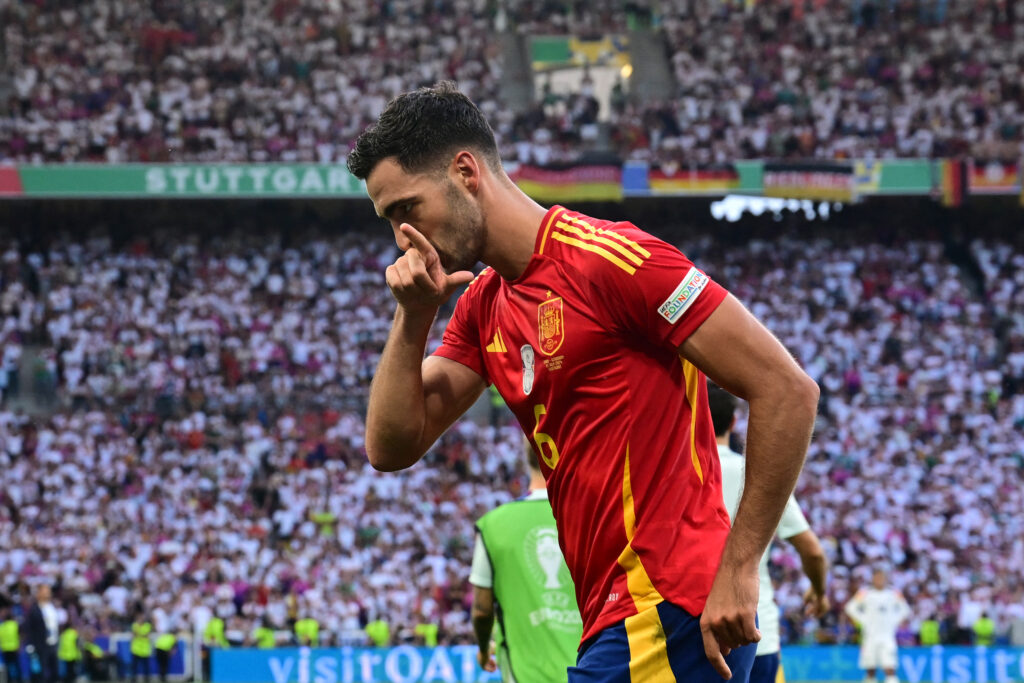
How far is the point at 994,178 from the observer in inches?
1056

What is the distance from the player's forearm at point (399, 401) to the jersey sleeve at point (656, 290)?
1.91 feet

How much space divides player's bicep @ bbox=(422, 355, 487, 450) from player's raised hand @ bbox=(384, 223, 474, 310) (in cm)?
44

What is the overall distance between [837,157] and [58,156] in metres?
16.0

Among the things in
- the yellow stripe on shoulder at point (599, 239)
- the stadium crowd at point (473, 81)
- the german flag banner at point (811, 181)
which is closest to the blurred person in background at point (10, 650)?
the stadium crowd at point (473, 81)

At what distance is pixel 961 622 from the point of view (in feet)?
63.2

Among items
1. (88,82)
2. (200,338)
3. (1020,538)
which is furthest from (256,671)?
(88,82)

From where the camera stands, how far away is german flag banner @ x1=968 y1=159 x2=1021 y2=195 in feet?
87.9

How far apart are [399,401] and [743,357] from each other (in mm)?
1003

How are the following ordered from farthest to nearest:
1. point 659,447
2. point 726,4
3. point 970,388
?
point 726,4, point 970,388, point 659,447

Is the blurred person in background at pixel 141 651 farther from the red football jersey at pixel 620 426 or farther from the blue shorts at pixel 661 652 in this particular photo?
the blue shorts at pixel 661 652

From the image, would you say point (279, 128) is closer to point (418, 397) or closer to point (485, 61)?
point (485, 61)

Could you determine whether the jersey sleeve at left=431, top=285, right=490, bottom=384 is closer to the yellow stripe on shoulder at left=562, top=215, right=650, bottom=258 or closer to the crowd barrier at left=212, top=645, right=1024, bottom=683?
the yellow stripe on shoulder at left=562, top=215, right=650, bottom=258

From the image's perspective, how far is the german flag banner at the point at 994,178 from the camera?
26.8 meters

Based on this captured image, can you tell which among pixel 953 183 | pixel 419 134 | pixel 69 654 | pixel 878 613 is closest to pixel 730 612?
pixel 419 134
